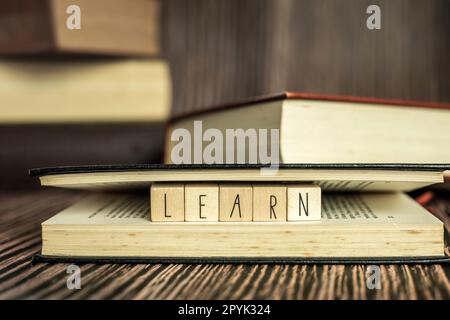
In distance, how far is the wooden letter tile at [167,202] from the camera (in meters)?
0.35

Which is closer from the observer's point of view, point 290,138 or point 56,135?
point 290,138

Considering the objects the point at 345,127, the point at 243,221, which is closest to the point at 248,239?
the point at 243,221

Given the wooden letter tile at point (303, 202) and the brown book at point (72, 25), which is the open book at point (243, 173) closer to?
the wooden letter tile at point (303, 202)

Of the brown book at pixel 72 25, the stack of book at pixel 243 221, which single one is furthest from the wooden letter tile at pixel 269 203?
the brown book at pixel 72 25

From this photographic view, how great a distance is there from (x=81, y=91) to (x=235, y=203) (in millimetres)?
404

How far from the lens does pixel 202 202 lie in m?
→ 0.35

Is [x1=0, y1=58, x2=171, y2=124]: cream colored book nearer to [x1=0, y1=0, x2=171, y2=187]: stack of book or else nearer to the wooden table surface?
[x1=0, y1=0, x2=171, y2=187]: stack of book

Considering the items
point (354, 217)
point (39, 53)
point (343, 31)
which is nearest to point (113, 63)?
point (39, 53)
